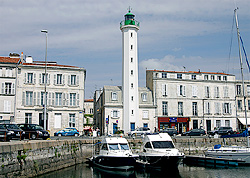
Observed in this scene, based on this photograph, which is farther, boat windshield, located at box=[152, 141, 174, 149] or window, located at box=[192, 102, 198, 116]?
window, located at box=[192, 102, 198, 116]

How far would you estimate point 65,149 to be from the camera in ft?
77.3

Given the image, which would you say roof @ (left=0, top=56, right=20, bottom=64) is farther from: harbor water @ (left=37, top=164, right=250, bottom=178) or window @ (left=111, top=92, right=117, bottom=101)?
harbor water @ (left=37, top=164, right=250, bottom=178)

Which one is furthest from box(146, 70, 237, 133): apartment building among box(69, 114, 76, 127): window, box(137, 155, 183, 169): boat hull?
box(137, 155, 183, 169): boat hull

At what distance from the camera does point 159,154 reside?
21344mm

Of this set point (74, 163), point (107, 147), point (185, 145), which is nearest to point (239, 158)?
point (185, 145)

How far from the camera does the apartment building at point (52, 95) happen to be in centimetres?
3922

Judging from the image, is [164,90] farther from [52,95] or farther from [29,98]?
[29,98]

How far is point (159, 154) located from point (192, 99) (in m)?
27.0

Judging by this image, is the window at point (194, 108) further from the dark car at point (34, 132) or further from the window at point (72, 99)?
the dark car at point (34, 132)

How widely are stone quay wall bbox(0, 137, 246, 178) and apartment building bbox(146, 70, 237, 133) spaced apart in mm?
13976

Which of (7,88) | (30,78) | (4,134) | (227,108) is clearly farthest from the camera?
(227,108)

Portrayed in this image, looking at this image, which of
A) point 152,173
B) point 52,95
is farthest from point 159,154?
point 52,95

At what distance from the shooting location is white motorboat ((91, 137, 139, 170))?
20.8m

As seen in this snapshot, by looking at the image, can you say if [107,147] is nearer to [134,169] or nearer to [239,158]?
[134,169]
